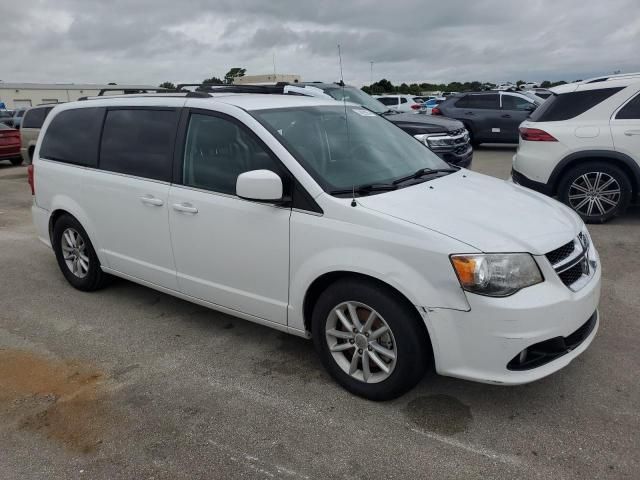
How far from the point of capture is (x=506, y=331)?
2723 millimetres

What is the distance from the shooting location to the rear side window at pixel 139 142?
401 centimetres

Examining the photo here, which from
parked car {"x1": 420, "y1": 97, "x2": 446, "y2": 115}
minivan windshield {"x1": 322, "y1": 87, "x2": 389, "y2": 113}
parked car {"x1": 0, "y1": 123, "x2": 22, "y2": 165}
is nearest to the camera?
minivan windshield {"x1": 322, "y1": 87, "x2": 389, "y2": 113}

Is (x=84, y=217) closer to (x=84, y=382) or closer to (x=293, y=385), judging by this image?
(x=84, y=382)

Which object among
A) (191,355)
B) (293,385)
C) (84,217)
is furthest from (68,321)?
(293,385)

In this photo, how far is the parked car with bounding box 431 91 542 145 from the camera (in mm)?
15414

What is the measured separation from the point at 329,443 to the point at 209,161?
2.02 meters

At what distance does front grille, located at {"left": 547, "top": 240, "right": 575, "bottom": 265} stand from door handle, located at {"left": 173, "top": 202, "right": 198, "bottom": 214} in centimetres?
225

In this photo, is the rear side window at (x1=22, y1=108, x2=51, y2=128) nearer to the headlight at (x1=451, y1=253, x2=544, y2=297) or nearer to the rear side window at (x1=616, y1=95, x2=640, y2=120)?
the rear side window at (x1=616, y1=95, x2=640, y2=120)

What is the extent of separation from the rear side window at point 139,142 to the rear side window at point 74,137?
0.15m

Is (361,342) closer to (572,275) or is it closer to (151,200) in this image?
(572,275)

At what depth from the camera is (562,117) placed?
7070mm

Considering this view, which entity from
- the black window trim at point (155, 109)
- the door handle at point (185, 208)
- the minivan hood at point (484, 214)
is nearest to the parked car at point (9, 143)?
the black window trim at point (155, 109)

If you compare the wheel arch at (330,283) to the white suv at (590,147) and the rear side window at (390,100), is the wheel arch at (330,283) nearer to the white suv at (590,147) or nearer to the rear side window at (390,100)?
the white suv at (590,147)

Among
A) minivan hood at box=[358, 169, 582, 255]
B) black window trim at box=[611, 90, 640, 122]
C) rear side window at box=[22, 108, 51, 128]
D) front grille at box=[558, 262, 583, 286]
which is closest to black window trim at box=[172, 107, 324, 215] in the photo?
minivan hood at box=[358, 169, 582, 255]
